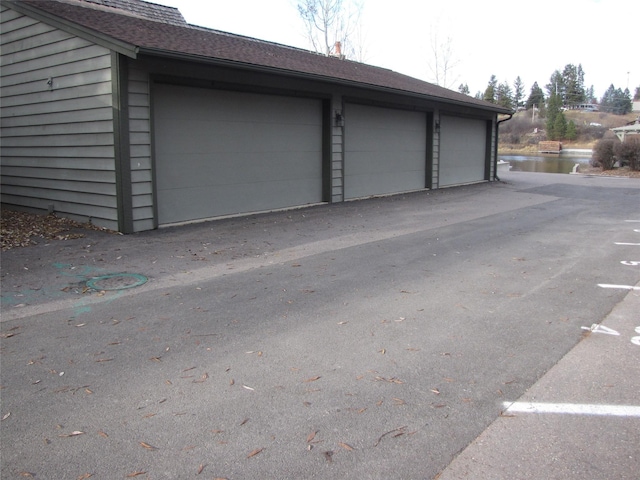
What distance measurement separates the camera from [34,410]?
314 centimetres

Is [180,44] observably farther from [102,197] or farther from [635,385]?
[635,385]

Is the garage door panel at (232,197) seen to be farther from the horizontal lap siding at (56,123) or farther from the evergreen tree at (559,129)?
the evergreen tree at (559,129)

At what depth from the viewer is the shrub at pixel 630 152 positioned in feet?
81.3

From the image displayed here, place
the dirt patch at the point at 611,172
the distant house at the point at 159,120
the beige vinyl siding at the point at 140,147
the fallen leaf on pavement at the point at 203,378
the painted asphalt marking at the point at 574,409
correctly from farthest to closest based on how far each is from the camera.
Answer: the dirt patch at the point at 611,172
the distant house at the point at 159,120
the beige vinyl siding at the point at 140,147
the fallen leaf on pavement at the point at 203,378
the painted asphalt marking at the point at 574,409

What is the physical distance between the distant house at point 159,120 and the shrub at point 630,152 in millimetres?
16502

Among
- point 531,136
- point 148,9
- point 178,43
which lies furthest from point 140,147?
point 531,136

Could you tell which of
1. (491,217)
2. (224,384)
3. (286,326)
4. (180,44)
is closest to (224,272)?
(286,326)

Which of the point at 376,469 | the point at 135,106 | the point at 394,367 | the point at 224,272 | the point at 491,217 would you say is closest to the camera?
the point at 376,469

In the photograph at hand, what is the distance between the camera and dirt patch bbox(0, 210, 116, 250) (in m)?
8.06

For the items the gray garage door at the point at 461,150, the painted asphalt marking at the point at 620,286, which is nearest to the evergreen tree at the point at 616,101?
the gray garage door at the point at 461,150

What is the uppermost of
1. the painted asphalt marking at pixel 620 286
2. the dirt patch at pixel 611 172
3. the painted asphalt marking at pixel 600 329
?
the dirt patch at pixel 611 172

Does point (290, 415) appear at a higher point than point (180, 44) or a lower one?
lower

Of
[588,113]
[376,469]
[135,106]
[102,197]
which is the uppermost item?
[588,113]

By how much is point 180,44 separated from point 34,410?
310 inches
